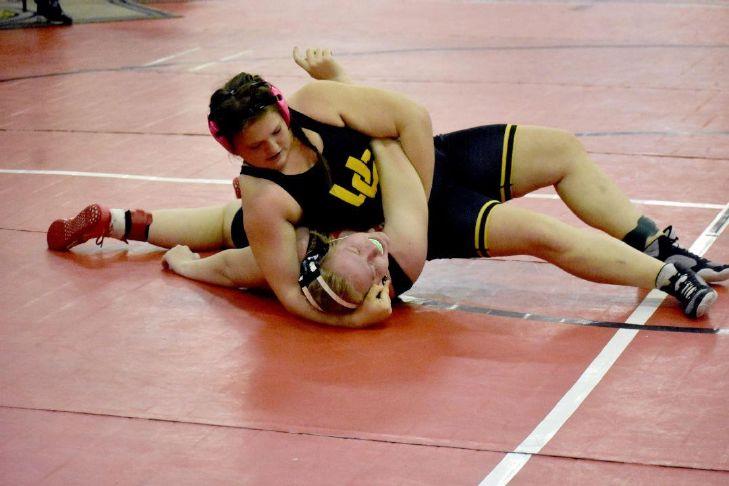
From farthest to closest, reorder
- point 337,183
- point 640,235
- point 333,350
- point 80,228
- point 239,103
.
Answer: point 80,228 < point 640,235 < point 337,183 < point 333,350 < point 239,103

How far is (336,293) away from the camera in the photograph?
13.9ft

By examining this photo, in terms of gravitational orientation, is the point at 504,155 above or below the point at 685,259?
above

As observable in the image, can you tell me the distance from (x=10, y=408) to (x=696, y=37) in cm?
810

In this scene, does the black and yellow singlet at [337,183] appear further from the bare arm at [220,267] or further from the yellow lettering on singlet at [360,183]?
the bare arm at [220,267]

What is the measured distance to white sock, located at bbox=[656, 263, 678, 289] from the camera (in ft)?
14.2

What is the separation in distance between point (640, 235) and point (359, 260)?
1.14 metres

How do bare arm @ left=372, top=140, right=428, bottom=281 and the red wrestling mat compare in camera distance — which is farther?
bare arm @ left=372, top=140, right=428, bottom=281

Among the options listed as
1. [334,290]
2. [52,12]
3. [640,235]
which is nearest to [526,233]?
[640,235]

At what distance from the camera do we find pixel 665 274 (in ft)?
14.2

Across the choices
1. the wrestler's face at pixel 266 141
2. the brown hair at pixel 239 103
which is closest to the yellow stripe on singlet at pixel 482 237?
the wrestler's face at pixel 266 141

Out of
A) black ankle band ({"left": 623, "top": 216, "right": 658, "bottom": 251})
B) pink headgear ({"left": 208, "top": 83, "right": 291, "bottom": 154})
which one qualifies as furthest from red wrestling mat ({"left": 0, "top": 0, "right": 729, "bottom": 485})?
pink headgear ({"left": 208, "top": 83, "right": 291, "bottom": 154})

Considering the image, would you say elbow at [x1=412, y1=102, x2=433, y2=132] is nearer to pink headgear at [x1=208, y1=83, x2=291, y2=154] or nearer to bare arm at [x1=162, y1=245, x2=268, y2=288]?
pink headgear at [x1=208, y1=83, x2=291, y2=154]

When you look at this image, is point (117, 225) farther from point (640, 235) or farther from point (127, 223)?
point (640, 235)

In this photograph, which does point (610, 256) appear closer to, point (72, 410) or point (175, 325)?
point (175, 325)
